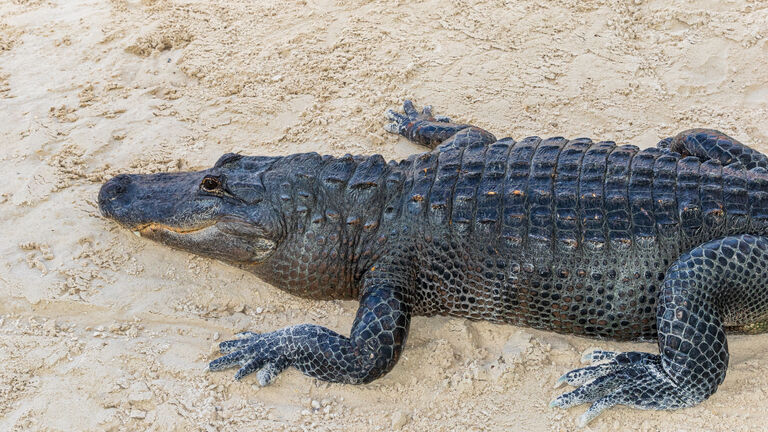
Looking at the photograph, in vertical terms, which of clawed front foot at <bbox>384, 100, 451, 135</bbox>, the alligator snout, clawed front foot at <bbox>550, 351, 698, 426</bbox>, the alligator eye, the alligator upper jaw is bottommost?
clawed front foot at <bbox>550, 351, 698, 426</bbox>

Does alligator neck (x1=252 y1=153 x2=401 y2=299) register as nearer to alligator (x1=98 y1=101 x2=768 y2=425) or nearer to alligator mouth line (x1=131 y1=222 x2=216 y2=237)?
alligator (x1=98 y1=101 x2=768 y2=425)

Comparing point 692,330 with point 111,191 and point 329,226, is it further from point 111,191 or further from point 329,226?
point 111,191

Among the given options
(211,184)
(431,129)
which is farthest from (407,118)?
(211,184)

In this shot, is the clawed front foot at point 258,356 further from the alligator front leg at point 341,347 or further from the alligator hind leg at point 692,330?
the alligator hind leg at point 692,330

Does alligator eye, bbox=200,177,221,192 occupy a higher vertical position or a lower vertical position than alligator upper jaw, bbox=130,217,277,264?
higher

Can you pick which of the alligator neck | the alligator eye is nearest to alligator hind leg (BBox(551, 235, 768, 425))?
the alligator neck

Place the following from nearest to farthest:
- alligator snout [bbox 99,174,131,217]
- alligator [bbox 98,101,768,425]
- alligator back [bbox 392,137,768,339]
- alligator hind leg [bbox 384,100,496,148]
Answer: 1. alligator [bbox 98,101,768,425]
2. alligator back [bbox 392,137,768,339]
3. alligator snout [bbox 99,174,131,217]
4. alligator hind leg [bbox 384,100,496,148]
